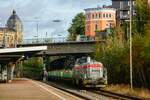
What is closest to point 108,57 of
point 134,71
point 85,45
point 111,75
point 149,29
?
point 111,75

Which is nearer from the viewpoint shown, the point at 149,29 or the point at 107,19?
the point at 149,29

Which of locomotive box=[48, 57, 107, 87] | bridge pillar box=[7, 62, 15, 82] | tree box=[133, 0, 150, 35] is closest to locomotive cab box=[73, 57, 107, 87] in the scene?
locomotive box=[48, 57, 107, 87]

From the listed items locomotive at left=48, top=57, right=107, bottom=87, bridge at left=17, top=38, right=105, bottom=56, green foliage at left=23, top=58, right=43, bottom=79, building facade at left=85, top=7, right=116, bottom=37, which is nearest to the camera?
locomotive at left=48, top=57, right=107, bottom=87

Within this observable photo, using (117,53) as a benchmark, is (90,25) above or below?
above

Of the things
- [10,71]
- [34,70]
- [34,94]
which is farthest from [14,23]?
[34,94]

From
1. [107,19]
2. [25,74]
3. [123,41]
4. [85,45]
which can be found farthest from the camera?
[107,19]

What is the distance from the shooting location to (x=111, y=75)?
6319 centimetres

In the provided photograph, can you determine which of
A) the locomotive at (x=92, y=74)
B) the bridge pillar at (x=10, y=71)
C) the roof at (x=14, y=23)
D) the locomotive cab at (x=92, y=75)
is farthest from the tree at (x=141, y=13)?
the roof at (x=14, y=23)

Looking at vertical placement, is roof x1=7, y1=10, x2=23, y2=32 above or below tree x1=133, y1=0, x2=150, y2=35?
above

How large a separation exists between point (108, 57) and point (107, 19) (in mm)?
129266

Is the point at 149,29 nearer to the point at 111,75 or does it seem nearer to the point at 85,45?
the point at 111,75

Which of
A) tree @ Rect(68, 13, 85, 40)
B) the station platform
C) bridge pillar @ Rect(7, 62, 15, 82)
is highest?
tree @ Rect(68, 13, 85, 40)

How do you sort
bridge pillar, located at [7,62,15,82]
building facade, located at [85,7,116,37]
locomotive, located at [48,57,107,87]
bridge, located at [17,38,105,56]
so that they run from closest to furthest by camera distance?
locomotive, located at [48,57,107,87] < bridge pillar, located at [7,62,15,82] < bridge, located at [17,38,105,56] < building facade, located at [85,7,116,37]

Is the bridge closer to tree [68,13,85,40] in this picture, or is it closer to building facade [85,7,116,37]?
tree [68,13,85,40]
